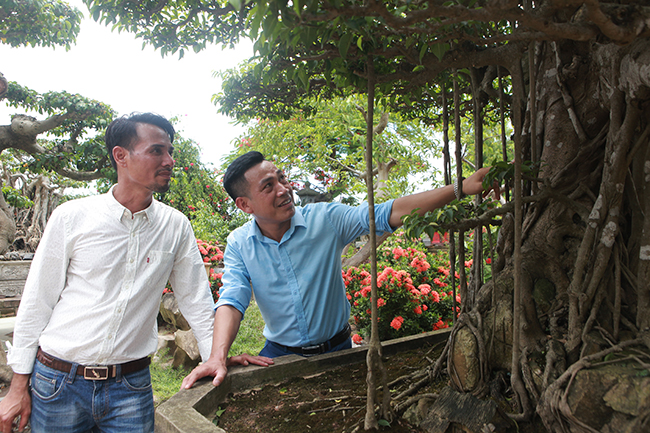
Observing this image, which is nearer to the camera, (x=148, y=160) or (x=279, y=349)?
(x=148, y=160)

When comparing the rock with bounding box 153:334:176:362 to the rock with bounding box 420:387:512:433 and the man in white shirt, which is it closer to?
the man in white shirt

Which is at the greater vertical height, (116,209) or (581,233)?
(116,209)

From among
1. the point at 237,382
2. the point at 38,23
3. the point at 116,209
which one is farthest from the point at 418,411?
the point at 38,23

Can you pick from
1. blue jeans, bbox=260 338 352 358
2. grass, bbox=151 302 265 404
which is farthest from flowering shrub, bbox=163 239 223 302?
blue jeans, bbox=260 338 352 358

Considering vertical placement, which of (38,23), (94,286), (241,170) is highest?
(38,23)

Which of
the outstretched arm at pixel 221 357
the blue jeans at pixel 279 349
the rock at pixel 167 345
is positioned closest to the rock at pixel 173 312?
the rock at pixel 167 345

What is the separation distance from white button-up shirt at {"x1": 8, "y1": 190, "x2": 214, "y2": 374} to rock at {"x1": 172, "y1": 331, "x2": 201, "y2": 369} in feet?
9.79

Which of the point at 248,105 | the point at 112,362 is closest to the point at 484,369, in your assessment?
the point at 112,362

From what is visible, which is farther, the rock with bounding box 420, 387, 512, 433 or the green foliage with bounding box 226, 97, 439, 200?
the green foliage with bounding box 226, 97, 439, 200

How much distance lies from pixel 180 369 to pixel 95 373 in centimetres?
336

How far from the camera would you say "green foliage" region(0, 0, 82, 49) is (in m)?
4.48

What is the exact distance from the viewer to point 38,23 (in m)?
4.66

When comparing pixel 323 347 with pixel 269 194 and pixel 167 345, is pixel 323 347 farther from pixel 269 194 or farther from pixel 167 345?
pixel 167 345

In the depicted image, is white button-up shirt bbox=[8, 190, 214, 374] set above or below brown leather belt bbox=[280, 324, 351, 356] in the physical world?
above
